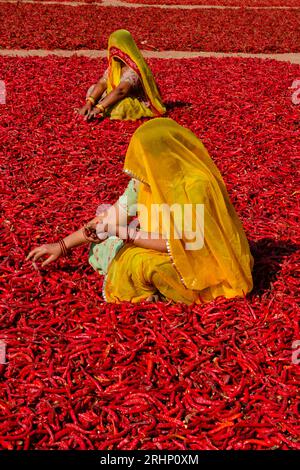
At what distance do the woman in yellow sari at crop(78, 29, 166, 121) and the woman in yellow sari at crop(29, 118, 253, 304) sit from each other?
4.30 m

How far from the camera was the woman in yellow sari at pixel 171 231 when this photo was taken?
12.6 feet

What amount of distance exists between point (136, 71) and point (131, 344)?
5.38 m

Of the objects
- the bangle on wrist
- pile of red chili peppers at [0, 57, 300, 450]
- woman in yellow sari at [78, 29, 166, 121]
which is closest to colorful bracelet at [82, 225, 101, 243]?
the bangle on wrist

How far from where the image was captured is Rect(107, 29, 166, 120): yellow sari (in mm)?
8163

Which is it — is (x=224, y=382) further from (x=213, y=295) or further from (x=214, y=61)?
(x=214, y=61)

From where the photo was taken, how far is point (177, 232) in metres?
3.99

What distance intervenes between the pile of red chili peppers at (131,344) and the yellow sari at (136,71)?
1856 millimetres
